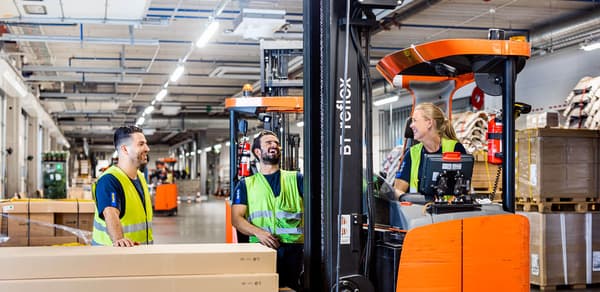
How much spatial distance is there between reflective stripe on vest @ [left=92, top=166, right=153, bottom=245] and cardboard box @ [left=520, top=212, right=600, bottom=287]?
6380mm

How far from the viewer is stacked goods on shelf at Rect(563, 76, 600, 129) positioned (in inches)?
429

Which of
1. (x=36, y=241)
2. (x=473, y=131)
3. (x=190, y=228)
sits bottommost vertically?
(x=190, y=228)

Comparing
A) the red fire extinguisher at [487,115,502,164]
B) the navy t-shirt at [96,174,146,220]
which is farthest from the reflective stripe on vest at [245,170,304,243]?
the red fire extinguisher at [487,115,502,164]

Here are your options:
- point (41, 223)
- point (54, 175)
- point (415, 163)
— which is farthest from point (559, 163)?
point (54, 175)

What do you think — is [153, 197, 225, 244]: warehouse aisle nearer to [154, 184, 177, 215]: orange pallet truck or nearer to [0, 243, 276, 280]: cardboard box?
[154, 184, 177, 215]: orange pallet truck

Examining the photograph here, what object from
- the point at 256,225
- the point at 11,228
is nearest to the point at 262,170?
the point at 256,225

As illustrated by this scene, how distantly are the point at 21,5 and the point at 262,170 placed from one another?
242 inches

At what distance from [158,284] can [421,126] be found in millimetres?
2865

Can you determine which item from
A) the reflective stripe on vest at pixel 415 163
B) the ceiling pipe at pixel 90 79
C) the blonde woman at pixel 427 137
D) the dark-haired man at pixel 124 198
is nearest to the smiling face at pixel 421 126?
the blonde woman at pixel 427 137

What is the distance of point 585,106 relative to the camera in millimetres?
11375

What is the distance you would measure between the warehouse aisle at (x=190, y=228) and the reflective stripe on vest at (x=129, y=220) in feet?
33.2

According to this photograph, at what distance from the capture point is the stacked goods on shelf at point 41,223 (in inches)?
309

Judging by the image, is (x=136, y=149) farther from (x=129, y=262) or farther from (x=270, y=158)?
(x=129, y=262)

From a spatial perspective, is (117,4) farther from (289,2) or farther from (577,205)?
(577,205)
